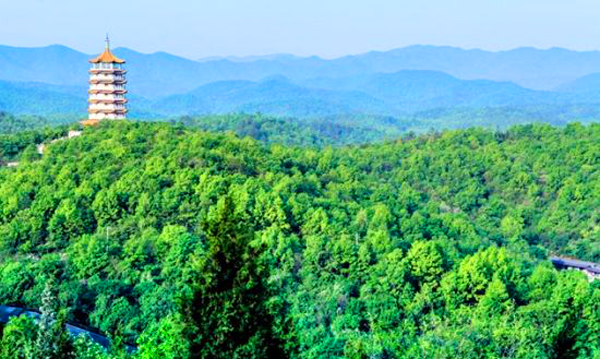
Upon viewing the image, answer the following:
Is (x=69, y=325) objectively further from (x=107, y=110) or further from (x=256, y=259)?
(x=107, y=110)

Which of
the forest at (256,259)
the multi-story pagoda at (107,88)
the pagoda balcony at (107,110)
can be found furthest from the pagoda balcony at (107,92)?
the forest at (256,259)

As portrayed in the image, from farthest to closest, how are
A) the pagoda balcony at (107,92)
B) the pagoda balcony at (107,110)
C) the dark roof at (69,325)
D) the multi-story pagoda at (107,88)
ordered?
the pagoda balcony at (107,110)
the pagoda balcony at (107,92)
the multi-story pagoda at (107,88)
the dark roof at (69,325)

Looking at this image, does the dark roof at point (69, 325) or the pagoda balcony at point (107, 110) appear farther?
the pagoda balcony at point (107, 110)

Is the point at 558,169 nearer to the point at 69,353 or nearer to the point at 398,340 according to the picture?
the point at 398,340

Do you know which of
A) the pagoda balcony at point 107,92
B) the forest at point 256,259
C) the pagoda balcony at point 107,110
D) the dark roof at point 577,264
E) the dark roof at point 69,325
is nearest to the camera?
the forest at point 256,259

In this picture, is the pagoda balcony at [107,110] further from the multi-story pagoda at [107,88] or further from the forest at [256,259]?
the forest at [256,259]

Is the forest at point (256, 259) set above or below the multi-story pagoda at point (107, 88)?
below

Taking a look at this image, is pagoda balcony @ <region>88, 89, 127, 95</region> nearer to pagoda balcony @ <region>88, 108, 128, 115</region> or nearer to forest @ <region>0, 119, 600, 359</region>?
pagoda balcony @ <region>88, 108, 128, 115</region>

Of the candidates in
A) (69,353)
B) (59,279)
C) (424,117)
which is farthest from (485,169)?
(424,117)

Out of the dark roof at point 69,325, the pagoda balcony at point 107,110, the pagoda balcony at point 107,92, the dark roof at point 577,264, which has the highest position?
the pagoda balcony at point 107,92

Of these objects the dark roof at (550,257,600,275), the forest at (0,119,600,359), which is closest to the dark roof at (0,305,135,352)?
the forest at (0,119,600,359)
